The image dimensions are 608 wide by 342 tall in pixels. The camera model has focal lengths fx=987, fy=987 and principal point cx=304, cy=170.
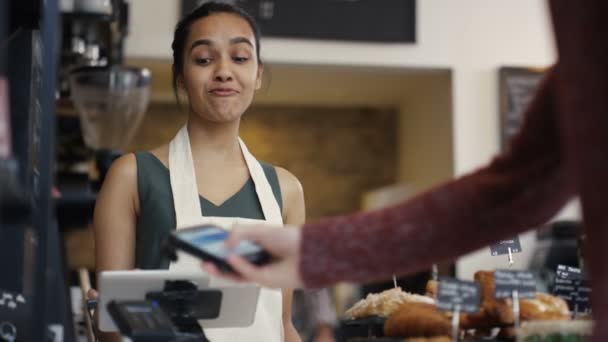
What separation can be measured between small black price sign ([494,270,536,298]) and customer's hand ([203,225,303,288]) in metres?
0.48

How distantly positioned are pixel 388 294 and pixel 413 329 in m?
0.32

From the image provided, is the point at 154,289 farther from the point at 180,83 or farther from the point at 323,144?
the point at 323,144

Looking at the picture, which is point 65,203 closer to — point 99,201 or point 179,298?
point 99,201

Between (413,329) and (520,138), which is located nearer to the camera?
(520,138)

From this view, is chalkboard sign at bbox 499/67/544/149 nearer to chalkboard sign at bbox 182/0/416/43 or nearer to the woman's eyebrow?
chalkboard sign at bbox 182/0/416/43

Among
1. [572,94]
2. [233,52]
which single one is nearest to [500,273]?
[572,94]

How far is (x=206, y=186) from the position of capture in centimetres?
202

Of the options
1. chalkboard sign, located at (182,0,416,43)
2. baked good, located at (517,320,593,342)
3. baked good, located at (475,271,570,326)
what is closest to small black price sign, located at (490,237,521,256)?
baked good, located at (475,271,570,326)

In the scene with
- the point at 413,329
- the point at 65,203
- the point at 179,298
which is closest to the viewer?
the point at 179,298

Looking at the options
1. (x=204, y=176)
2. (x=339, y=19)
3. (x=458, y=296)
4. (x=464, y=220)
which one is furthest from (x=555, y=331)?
(x=339, y=19)

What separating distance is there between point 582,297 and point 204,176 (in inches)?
30.9

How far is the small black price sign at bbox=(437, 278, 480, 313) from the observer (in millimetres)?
1334

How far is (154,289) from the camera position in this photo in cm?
138

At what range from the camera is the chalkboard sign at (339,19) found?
6.09 meters
